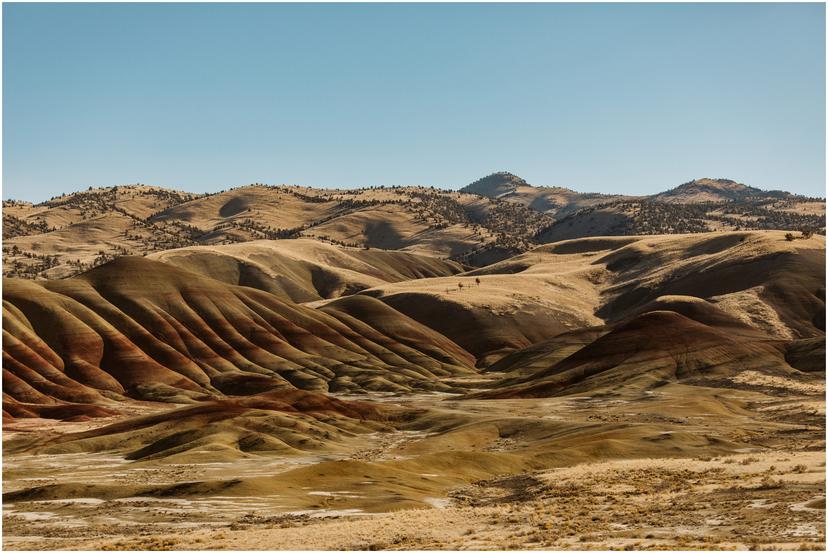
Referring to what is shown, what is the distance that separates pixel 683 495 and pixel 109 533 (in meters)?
33.2

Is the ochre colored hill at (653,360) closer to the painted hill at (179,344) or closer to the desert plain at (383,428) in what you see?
the desert plain at (383,428)

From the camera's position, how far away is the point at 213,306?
179m

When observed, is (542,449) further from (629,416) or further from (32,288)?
(32,288)

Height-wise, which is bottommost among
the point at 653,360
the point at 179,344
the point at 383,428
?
the point at 383,428

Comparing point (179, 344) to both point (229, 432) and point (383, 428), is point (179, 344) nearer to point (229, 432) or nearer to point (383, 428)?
point (383, 428)

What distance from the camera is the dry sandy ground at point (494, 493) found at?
4403cm

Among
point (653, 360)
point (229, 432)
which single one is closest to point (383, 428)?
point (229, 432)

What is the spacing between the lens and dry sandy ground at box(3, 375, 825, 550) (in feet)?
144

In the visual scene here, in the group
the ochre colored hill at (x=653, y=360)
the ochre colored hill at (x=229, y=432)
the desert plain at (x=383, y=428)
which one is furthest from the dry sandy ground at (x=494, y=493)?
the ochre colored hill at (x=653, y=360)

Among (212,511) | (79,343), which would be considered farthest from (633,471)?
(79,343)

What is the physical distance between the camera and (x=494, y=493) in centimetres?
6372

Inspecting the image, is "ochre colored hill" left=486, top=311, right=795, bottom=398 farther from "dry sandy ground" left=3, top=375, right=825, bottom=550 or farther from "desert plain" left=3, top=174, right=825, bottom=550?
"dry sandy ground" left=3, top=375, right=825, bottom=550

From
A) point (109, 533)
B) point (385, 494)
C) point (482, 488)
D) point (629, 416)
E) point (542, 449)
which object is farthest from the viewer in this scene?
point (629, 416)

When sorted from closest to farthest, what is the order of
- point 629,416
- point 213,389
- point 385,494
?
point 385,494, point 629,416, point 213,389
